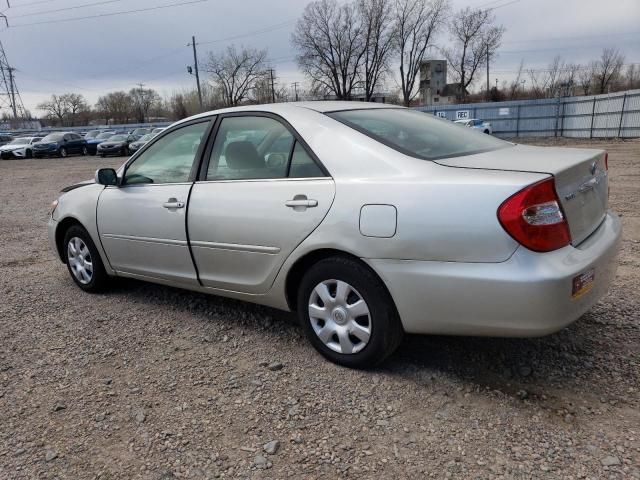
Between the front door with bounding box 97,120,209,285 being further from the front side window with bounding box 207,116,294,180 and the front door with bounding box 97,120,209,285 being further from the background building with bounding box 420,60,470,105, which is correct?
the background building with bounding box 420,60,470,105

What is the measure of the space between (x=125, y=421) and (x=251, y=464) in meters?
0.79

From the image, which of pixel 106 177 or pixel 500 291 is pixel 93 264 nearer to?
pixel 106 177

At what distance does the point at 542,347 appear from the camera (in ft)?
10.4

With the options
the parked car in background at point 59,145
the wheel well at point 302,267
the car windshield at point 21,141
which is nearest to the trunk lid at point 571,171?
the wheel well at point 302,267

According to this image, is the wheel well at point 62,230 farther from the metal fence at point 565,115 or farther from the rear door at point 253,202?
the metal fence at point 565,115

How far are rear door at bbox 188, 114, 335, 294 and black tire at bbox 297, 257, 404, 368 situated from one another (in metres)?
0.23

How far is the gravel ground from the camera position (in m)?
2.28

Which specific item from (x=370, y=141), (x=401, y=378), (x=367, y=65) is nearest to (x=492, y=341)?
(x=401, y=378)

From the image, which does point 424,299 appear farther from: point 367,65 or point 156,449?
point 367,65

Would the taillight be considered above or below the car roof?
below

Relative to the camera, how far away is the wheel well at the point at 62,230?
4.66 metres

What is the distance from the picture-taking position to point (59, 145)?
3047 cm

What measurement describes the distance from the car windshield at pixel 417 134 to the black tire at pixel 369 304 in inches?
27.8

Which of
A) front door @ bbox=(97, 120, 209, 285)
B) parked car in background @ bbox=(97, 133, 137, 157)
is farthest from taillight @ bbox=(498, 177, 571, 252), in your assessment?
parked car in background @ bbox=(97, 133, 137, 157)
